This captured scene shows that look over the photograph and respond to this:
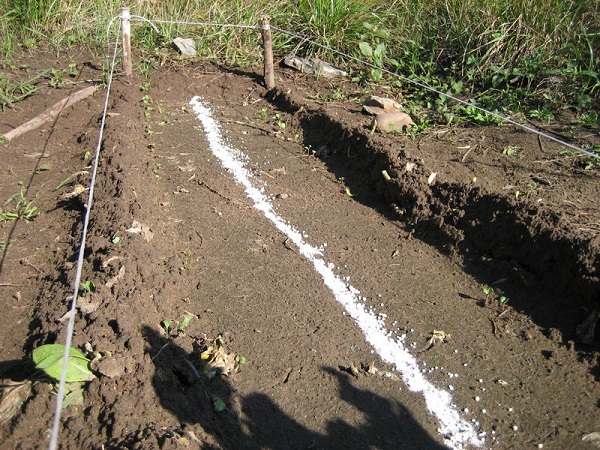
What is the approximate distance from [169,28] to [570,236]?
6.55m

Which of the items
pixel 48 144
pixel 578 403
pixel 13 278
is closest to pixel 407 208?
pixel 578 403

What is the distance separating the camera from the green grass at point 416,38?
20.5 feet

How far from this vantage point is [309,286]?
168 inches

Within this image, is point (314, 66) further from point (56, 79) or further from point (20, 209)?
point (20, 209)

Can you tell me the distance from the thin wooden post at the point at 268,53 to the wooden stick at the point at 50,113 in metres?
2.06

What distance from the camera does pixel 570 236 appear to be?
399cm

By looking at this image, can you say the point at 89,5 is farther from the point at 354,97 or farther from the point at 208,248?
the point at 208,248

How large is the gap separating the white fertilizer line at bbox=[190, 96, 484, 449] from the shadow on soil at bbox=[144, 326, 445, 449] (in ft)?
0.53

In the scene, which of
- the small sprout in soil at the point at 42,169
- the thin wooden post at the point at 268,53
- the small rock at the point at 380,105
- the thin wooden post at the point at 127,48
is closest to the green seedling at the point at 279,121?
the thin wooden post at the point at 268,53

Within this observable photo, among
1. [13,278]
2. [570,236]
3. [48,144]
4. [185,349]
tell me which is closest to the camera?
[185,349]

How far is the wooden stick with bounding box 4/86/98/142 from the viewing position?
21.7 ft

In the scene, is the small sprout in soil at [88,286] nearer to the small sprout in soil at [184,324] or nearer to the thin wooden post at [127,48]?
the small sprout in soil at [184,324]

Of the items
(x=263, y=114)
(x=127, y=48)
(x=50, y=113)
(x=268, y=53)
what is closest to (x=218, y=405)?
(x=263, y=114)

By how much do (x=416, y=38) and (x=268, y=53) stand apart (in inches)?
72.8
